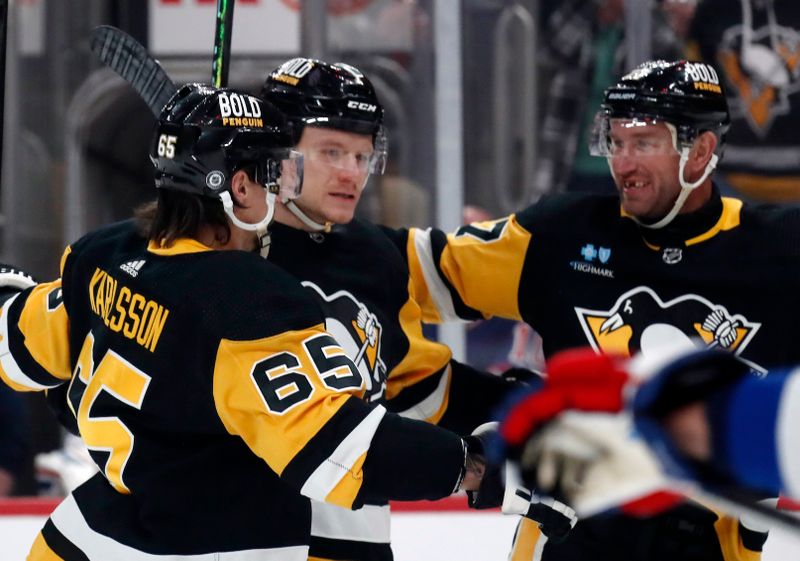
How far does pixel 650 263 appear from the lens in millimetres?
2137

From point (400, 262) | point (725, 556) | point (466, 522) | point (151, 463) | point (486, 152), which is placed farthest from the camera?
point (486, 152)

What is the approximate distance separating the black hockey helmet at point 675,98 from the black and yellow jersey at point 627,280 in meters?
0.13

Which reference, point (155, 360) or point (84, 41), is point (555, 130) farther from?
point (155, 360)

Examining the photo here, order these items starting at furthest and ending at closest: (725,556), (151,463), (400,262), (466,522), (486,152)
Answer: (486,152), (466,522), (400,262), (725,556), (151,463)

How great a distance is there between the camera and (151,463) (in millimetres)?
1720

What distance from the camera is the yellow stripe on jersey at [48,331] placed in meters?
1.95

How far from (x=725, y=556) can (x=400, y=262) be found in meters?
A: 0.71

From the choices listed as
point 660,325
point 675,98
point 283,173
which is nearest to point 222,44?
point 283,173

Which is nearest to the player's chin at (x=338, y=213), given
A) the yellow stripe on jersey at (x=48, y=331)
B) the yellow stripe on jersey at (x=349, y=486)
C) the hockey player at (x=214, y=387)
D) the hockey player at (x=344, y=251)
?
the hockey player at (x=344, y=251)

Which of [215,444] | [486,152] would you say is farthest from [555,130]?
[215,444]

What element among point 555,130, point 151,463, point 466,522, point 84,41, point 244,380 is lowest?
point 466,522

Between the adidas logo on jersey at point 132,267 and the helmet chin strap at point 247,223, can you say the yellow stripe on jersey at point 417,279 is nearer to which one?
the helmet chin strap at point 247,223

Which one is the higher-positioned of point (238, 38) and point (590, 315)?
point (238, 38)

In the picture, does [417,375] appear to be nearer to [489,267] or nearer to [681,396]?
[489,267]
